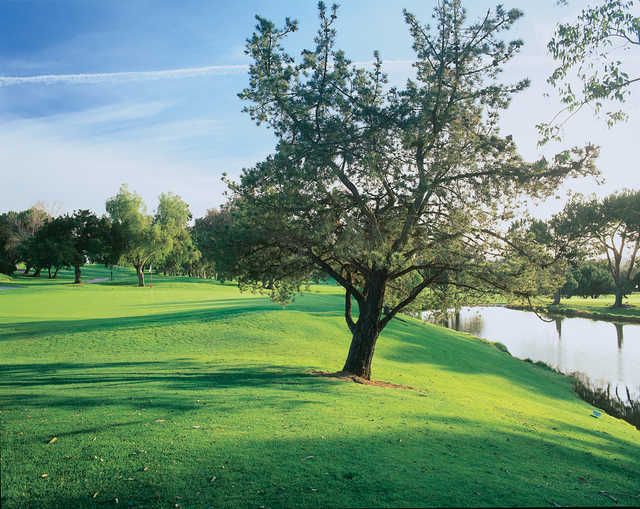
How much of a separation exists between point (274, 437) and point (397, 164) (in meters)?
8.46

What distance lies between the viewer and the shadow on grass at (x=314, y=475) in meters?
4.76

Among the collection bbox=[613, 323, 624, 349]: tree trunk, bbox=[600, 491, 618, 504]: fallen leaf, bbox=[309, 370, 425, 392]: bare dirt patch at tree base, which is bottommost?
bbox=[613, 323, 624, 349]: tree trunk

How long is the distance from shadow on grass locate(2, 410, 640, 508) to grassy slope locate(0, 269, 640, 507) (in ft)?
0.09

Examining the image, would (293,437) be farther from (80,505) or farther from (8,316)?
(8,316)

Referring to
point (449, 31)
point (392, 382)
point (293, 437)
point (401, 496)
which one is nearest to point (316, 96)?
point (449, 31)

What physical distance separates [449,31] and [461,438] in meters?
11.1

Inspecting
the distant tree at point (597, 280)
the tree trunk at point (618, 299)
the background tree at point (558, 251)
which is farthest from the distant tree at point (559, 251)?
the distant tree at point (597, 280)

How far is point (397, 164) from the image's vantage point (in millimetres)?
12023

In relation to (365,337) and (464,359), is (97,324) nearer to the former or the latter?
(365,337)

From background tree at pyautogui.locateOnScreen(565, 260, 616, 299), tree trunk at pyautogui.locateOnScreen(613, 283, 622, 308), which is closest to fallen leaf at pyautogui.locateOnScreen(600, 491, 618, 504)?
tree trunk at pyautogui.locateOnScreen(613, 283, 622, 308)

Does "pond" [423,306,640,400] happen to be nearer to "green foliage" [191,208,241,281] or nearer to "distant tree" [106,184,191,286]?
"green foliage" [191,208,241,281]

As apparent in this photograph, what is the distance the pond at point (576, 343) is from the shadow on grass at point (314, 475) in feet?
32.5

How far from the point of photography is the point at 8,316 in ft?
91.6

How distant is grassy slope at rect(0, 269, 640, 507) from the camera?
16.5ft
